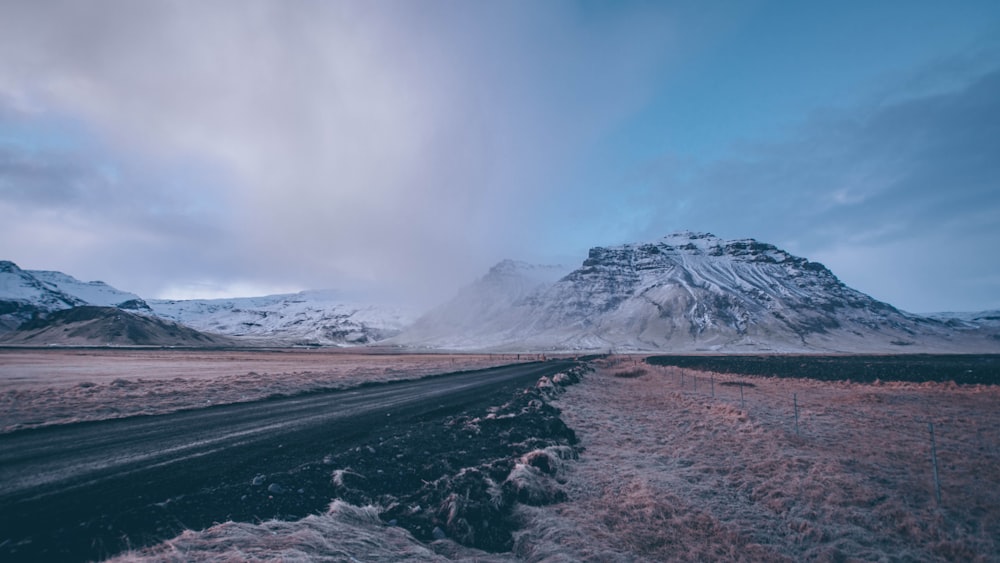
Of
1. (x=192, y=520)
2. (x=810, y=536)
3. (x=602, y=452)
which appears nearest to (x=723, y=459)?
(x=602, y=452)

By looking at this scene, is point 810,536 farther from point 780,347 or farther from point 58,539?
point 780,347

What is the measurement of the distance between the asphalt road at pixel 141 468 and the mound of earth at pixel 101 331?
173781 millimetres

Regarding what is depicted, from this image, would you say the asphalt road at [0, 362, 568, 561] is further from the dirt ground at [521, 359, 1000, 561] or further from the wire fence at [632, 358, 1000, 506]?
the wire fence at [632, 358, 1000, 506]

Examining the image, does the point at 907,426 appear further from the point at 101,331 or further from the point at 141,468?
the point at 101,331

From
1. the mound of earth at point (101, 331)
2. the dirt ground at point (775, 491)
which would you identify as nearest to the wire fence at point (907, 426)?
the dirt ground at point (775, 491)

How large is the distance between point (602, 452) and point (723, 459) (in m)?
3.81

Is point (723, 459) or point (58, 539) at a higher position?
point (58, 539)

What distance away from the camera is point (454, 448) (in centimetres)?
1328

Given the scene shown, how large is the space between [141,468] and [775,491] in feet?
50.6

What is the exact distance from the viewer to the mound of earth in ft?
485

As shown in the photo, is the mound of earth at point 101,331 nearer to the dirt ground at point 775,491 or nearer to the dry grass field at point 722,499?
the dry grass field at point 722,499

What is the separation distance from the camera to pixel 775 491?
10.4 metres

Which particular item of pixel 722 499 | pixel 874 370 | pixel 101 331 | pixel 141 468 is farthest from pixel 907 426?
pixel 101 331

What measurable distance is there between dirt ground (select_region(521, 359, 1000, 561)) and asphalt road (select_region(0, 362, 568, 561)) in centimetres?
624
